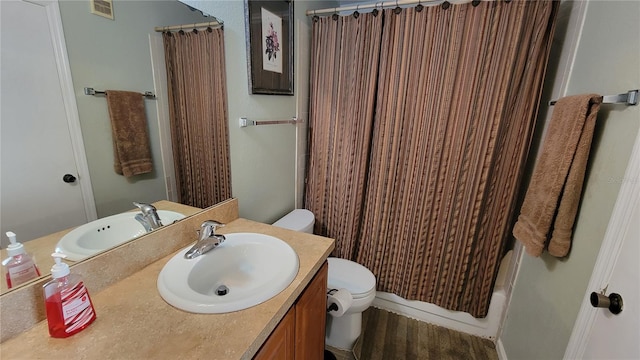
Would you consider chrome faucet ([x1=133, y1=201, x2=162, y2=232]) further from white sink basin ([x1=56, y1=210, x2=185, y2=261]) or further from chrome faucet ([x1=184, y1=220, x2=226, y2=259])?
chrome faucet ([x1=184, y1=220, x2=226, y2=259])

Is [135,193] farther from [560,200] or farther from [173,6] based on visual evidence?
[560,200]

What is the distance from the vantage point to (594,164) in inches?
39.6

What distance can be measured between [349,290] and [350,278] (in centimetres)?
10

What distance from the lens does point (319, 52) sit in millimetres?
1796

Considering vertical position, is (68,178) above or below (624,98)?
below

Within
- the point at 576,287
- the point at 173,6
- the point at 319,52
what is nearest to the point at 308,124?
the point at 319,52

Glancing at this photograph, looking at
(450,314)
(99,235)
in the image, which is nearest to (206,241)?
(99,235)

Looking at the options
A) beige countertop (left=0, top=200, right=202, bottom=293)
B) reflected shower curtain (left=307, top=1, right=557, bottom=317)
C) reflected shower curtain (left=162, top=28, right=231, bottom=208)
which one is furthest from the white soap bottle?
reflected shower curtain (left=307, top=1, right=557, bottom=317)

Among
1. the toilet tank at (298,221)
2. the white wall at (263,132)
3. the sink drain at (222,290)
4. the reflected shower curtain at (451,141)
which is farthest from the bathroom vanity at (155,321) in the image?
the reflected shower curtain at (451,141)

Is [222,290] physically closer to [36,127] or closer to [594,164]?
[36,127]

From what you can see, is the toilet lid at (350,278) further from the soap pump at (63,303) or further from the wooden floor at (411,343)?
the soap pump at (63,303)

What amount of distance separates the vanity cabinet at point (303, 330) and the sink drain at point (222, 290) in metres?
0.28

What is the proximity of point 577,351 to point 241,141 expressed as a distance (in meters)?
1.62

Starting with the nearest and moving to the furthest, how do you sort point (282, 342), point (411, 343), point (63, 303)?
point (63, 303), point (282, 342), point (411, 343)
